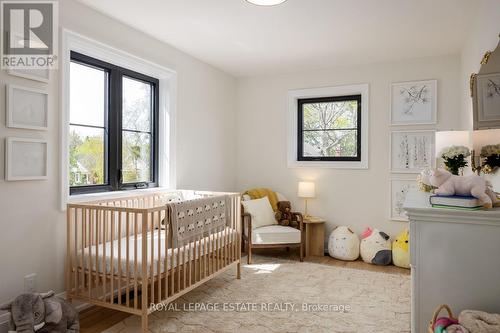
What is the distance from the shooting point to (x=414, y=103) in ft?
13.1

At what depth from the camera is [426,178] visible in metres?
2.04

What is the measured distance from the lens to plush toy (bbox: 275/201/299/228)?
434 cm

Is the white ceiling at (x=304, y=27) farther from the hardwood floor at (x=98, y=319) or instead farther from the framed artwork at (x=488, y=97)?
the hardwood floor at (x=98, y=319)

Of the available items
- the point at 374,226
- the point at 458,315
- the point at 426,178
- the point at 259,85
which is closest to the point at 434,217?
the point at 458,315

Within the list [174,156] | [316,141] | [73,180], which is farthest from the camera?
[316,141]

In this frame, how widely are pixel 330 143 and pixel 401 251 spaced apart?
157cm

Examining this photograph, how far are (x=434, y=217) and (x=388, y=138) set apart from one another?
2.79 metres

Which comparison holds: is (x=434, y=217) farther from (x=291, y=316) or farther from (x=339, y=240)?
(x=339, y=240)

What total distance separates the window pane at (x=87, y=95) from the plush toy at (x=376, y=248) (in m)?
3.09

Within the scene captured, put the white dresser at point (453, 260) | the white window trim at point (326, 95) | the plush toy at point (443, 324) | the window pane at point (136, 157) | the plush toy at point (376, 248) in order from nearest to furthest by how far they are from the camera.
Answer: the plush toy at point (443, 324) → the white dresser at point (453, 260) → the window pane at point (136, 157) → the plush toy at point (376, 248) → the white window trim at point (326, 95)

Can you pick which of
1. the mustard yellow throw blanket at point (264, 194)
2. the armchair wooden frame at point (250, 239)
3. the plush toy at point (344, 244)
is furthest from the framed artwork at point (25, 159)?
the plush toy at point (344, 244)

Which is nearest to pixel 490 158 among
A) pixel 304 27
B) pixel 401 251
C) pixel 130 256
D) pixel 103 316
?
pixel 304 27

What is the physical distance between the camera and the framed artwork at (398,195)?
403 centimetres

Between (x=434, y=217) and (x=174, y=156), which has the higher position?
(x=174, y=156)
